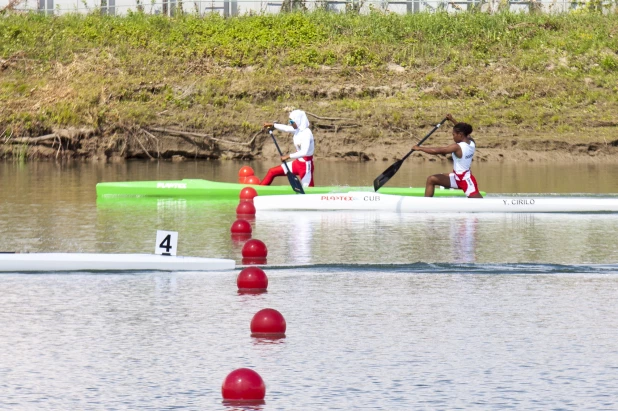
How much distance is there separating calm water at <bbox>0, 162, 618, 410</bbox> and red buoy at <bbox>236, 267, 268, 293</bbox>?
15 cm

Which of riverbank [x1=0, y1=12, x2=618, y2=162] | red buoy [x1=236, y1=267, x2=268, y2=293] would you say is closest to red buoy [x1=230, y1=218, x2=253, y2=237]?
red buoy [x1=236, y1=267, x2=268, y2=293]

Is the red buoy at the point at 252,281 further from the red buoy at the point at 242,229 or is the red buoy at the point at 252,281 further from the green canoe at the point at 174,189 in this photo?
the green canoe at the point at 174,189

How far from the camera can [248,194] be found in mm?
20406

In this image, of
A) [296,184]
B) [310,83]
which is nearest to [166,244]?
[296,184]

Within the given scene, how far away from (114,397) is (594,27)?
36.9 meters

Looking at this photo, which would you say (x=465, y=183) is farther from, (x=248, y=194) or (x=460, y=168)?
(x=248, y=194)

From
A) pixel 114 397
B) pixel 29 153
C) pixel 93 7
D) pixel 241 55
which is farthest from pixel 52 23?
pixel 114 397

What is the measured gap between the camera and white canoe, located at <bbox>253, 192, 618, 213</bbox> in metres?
18.9

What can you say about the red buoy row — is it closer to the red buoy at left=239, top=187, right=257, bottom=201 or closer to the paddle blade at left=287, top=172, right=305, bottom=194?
the paddle blade at left=287, top=172, right=305, bottom=194

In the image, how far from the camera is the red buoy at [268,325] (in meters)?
9.48

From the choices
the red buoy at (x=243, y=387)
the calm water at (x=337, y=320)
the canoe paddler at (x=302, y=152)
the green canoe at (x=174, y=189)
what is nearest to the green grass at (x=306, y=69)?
the green canoe at (x=174, y=189)

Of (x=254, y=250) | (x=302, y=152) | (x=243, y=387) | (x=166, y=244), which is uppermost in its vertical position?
(x=302, y=152)

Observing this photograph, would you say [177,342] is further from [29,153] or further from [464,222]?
[29,153]

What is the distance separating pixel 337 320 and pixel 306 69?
29382 mm
